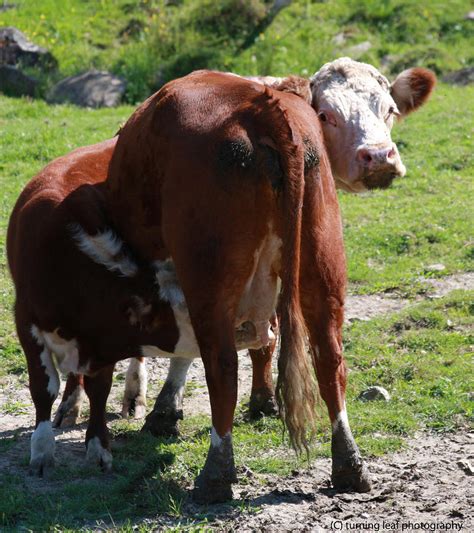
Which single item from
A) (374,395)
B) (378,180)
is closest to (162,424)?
(374,395)

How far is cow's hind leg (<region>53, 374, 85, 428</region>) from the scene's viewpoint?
675cm

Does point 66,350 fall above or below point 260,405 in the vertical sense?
above

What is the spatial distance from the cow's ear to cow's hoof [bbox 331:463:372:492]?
2741 mm

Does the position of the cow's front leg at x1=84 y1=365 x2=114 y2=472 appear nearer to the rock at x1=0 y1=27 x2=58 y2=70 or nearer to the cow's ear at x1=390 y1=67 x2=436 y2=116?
the cow's ear at x1=390 y1=67 x2=436 y2=116

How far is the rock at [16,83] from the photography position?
16.4 m

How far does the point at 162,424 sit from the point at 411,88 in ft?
8.99

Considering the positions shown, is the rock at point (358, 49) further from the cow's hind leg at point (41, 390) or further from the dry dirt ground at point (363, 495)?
the cow's hind leg at point (41, 390)

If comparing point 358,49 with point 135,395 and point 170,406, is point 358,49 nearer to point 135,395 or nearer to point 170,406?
point 135,395

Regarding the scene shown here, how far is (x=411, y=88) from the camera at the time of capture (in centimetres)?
692

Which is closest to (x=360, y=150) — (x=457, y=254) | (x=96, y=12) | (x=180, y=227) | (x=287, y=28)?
(x=180, y=227)

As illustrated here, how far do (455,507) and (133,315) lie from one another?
2.06 m

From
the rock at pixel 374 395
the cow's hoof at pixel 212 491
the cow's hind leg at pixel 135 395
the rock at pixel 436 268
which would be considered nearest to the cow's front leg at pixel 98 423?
the cow's hind leg at pixel 135 395

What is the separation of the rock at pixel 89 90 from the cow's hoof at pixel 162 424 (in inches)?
391

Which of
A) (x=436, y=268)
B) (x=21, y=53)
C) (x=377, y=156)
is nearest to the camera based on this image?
(x=377, y=156)
